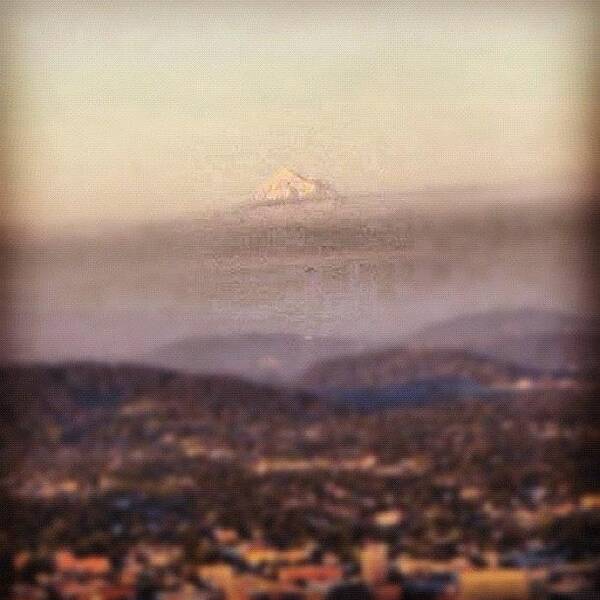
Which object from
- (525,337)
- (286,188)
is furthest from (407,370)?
(286,188)

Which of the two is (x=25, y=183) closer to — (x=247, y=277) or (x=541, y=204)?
(x=247, y=277)

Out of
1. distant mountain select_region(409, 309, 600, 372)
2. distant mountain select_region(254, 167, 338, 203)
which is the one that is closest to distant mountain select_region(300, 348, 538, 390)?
distant mountain select_region(409, 309, 600, 372)

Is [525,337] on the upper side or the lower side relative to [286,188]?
lower

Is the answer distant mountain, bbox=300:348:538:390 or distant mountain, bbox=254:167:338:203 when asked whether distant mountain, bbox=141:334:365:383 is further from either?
distant mountain, bbox=254:167:338:203

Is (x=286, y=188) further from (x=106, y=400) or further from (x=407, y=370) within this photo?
(x=106, y=400)

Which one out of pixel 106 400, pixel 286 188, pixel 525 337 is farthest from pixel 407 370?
pixel 106 400
